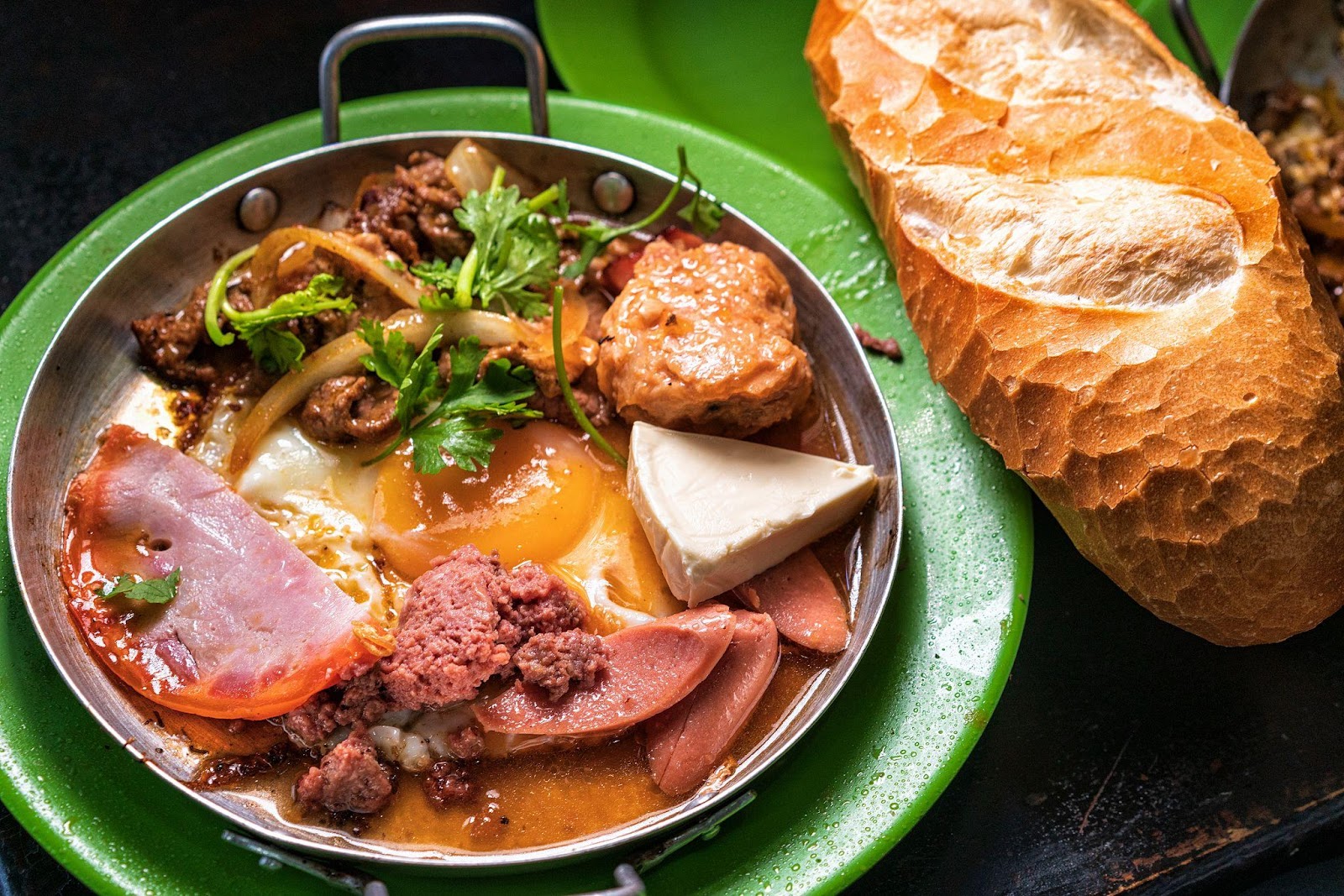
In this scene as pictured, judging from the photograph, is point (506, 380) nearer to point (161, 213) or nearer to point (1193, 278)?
point (161, 213)

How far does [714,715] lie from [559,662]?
18.7 inches

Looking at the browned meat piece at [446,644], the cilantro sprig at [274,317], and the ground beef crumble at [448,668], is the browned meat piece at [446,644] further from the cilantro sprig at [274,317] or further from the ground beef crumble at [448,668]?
the cilantro sprig at [274,317]

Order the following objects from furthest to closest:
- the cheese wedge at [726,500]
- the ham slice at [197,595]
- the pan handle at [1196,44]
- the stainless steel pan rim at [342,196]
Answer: the pan handle at [1196,44]
the cheese wedge at [726,500]
the ham slice at [197,595]
the stainless steel pan rim at [342,196]

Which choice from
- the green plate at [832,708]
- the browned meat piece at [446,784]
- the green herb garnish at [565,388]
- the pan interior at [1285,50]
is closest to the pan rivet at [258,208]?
the green plate at [832,708]

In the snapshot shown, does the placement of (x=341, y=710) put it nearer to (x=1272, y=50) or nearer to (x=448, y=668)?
(x=448, y=668)

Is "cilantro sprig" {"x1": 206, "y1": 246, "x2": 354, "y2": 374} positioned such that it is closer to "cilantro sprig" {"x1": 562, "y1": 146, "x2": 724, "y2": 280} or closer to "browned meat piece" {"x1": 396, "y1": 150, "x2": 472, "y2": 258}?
"browned meat piece" {"x1": 396, "y1": 150, "x2": 472, "y2": 258}

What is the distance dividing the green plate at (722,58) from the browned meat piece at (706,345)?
3.17ft

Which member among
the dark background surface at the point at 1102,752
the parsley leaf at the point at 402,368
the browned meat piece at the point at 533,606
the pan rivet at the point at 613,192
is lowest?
the dark background surface at the point at 1102,752

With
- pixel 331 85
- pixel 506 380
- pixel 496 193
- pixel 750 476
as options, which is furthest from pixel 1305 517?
pixel 331 85

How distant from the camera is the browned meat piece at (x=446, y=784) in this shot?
2.95m

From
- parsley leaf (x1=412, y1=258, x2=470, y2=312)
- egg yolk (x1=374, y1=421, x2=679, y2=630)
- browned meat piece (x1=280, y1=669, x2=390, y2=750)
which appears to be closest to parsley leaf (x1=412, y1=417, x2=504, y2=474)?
egg yolk (x1=374, y1=421, x2=679, y2=630)

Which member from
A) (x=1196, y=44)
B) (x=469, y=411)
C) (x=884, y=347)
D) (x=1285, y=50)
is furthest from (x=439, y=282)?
(x=1285, y=50)

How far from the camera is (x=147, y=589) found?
301 centimetres

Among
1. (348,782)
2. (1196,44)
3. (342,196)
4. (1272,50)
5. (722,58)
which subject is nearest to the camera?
(348,782)
